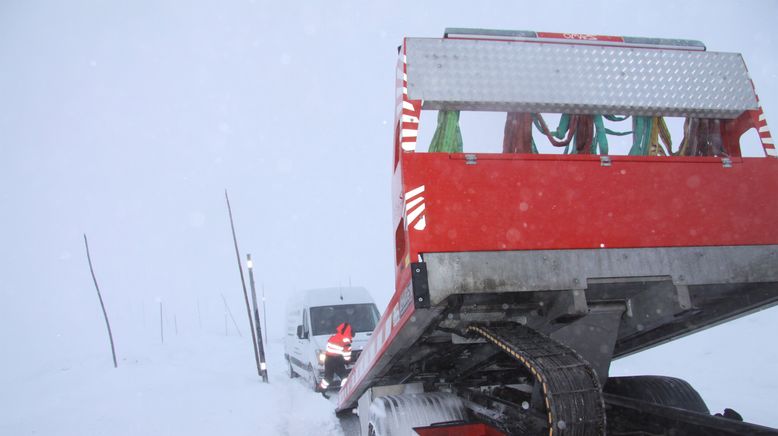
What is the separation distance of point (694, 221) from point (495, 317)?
3.97 ft

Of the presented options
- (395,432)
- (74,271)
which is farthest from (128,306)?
(395,432)

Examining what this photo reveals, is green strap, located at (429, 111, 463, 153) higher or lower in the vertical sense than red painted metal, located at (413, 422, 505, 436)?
higher

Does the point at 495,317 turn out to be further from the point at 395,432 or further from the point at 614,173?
the point at 395,432

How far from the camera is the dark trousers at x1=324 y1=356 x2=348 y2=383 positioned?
32.6ft

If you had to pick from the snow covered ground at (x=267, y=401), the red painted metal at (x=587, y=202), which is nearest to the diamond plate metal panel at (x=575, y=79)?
the red painted metal at (x=587, y=202)

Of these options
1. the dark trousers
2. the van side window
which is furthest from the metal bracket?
the van side window

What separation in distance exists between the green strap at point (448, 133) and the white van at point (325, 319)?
8.78 m

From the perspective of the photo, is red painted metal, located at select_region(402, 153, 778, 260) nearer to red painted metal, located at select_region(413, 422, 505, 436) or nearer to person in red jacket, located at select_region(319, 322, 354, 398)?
red painted metal, located at select_region(413, 422, 505, 436)

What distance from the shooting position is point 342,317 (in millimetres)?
11992

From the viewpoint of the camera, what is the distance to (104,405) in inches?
453

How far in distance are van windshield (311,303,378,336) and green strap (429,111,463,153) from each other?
9512 mm

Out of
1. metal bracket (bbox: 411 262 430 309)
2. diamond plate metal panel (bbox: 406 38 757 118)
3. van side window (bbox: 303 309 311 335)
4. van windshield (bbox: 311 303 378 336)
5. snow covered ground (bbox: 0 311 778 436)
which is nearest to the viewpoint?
metal bracket (bbox: 411 262 430 309)

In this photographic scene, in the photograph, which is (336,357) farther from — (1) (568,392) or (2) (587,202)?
(1) (568,392)

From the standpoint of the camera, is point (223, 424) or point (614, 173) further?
point (223, 424)
